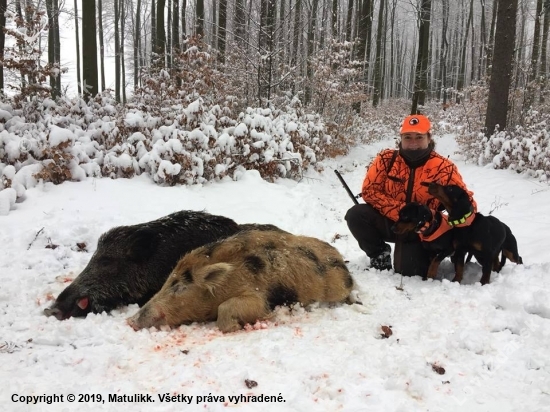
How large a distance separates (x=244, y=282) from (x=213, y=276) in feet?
0.83

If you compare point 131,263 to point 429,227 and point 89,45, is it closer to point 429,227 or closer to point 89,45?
point 429,227

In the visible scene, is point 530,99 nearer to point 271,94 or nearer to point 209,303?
point 271,94

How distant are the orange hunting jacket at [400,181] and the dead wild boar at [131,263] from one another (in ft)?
5.35

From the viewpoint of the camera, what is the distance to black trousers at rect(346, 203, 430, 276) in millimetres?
4465

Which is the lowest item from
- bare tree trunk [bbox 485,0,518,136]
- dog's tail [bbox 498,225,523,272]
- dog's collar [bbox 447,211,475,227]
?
dog's tail [bbox 498,225,523,272]

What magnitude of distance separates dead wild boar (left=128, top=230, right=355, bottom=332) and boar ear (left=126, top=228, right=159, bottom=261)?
52cm

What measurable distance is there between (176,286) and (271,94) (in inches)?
404

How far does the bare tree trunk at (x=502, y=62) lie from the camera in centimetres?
1104

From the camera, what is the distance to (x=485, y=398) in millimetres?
2318

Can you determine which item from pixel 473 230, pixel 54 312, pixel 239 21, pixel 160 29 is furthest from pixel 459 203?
pixel 160 29

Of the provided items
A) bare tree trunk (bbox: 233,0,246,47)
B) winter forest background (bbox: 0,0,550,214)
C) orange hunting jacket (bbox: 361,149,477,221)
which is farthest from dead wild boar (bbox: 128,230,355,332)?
bare tree trunk (bbox: 233,0,246,47)

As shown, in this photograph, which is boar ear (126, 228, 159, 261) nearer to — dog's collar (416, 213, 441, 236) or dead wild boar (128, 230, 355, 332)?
dead wild boar (128, 230, 355, 332)

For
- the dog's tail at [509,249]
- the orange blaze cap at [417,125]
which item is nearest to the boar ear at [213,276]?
the orange blaze cap at [417,125]

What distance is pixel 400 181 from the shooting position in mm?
4543
